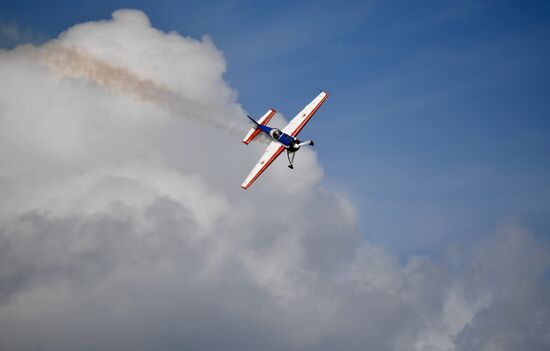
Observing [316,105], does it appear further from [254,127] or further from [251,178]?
[251,178]

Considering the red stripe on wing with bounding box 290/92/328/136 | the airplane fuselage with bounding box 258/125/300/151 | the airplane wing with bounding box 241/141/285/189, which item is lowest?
the airplane wing with bounding box 241/141/285/189

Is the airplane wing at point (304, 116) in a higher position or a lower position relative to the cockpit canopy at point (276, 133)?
higher

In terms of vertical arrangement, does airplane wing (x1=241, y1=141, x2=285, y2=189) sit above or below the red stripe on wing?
below

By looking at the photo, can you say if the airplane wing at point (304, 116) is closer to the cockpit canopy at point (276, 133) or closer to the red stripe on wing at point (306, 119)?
the red stripe on wing at point (306, 119)

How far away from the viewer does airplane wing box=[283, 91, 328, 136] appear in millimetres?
105144

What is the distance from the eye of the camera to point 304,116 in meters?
107

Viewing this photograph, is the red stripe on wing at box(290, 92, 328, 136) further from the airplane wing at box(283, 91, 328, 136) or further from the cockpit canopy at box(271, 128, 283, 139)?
the cockpit canopy at box(271, 128, 283, 139)

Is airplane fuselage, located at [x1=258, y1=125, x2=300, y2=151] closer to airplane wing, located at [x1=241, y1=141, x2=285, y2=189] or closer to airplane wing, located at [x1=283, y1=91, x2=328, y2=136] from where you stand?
airplane wing, located at [x1=241, y1=141, x2=285, y2=189]

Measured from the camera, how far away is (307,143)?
9588 cm

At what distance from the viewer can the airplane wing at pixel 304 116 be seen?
105144 millimetres

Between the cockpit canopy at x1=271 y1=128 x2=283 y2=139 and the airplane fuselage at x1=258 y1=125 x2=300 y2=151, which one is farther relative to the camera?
the cockpit canopy at x1=271 y1=128 x2=283 y2=139

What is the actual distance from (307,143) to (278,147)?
5.52 metres

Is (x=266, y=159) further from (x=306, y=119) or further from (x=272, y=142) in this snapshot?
(x=306, y=119)

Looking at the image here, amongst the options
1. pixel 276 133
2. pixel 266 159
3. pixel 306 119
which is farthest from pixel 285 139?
pixel 306 119
